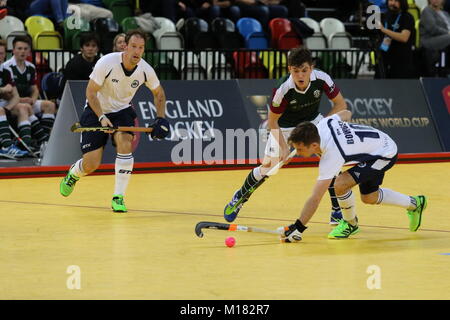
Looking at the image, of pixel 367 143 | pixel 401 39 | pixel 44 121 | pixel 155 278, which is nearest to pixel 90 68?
pixel 44 121

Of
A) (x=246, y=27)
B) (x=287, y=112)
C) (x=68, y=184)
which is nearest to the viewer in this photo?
(x=287, y=112)

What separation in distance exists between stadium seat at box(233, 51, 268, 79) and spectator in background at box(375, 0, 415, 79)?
1917 millimetres

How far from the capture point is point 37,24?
17.0 meters

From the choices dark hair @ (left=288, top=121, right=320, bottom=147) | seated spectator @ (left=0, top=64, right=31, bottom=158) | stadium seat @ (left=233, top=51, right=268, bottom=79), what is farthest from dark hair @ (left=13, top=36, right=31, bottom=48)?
dark hair @ (left=288, top=121, right=320, bottom=147)

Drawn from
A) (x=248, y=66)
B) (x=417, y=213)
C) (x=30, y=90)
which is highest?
(x=248, y=66)

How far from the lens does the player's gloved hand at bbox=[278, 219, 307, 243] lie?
9078 mm

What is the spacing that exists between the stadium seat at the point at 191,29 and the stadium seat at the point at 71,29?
1967 mm

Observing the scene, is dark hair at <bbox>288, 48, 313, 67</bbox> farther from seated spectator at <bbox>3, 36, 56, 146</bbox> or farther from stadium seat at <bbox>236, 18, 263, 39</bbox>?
stadium seat at <bbox>236, 18, 263, 39</bbox>

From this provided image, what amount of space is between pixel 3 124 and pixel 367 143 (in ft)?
21.7

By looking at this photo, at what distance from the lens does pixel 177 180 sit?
13.8 meters

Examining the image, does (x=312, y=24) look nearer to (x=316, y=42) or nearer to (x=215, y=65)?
(x=316, y=42)

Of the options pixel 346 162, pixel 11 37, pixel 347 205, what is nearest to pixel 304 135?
pixel 346 162

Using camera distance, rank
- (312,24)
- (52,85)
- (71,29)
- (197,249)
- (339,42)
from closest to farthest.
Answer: (197,249) → (52,85) → (71,29) → (339,42) → (312,24)

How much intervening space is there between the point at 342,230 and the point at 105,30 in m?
8.07
